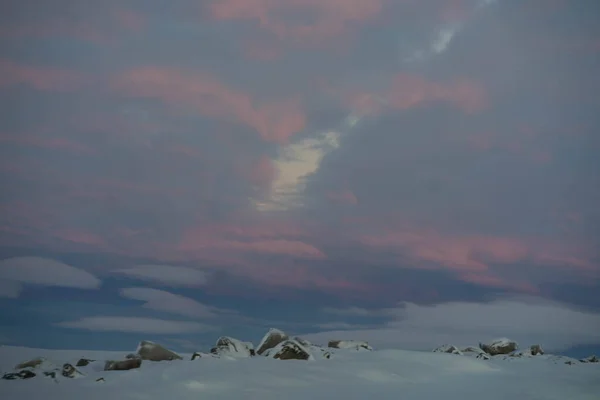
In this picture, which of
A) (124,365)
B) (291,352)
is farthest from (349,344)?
(124,365)

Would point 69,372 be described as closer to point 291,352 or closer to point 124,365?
point 124,365

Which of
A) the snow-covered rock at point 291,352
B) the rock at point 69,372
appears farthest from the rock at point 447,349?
the rock at point 69,372

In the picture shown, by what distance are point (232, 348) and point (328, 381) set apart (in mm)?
2762

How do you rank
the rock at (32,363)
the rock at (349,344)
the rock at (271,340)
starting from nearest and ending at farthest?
the rock at (32,363) < the rock at (271,340) < the rock at (349,344)

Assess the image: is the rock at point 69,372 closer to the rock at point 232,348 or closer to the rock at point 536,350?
the rock at point 232,348

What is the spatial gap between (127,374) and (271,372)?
155 cm

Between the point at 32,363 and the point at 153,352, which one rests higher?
the point at 153,352

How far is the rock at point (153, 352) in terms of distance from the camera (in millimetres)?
7305

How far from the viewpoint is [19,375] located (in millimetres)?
6309

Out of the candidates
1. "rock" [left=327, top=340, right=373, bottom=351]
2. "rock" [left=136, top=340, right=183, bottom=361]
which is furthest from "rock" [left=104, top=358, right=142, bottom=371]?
"rock" [left=327, top=340, right=373, bottom=351]

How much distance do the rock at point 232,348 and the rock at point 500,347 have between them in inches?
191

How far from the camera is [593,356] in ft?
33.5

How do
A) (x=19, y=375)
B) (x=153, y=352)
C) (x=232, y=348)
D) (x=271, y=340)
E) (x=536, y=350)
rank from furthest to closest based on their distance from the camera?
(x=536, y=350) → (x=271, y=340) → (x=232, y=348) → (x=153, y=352) → (x=19, y=375)

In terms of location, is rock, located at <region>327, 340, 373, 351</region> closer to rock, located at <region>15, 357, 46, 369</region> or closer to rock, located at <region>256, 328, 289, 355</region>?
rock, located at <region>256, 328, 289, 355</region>
